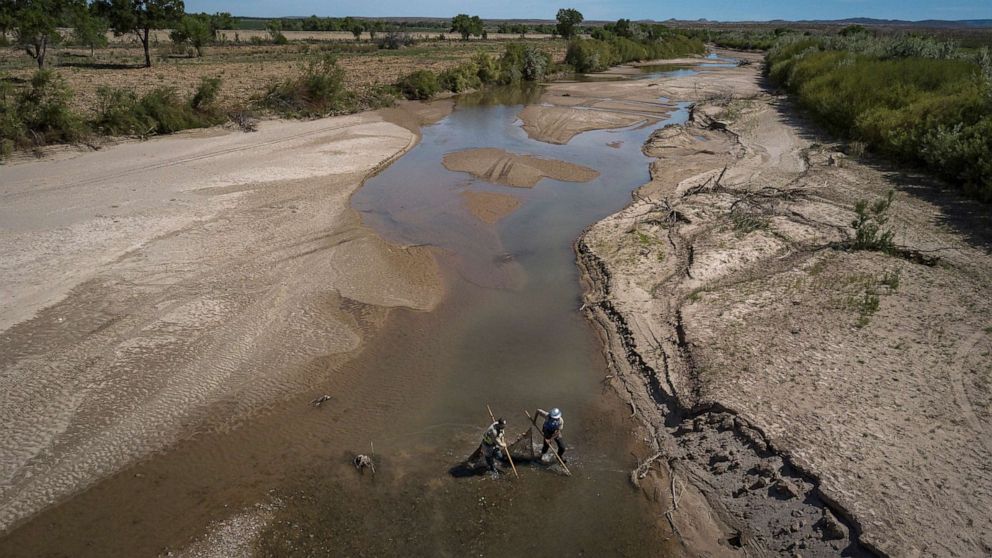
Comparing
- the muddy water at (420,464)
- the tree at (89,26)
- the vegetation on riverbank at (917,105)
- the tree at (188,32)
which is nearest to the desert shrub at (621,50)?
the vegetation on riverbank at (917,105)

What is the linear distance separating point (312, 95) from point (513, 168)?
59.1ft

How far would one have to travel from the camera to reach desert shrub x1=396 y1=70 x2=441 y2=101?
44406 millimetres

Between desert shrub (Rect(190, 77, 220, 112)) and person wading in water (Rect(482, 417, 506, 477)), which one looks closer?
person wading in water (Rect(482, 417, 506, 477))

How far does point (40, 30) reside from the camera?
125 ft

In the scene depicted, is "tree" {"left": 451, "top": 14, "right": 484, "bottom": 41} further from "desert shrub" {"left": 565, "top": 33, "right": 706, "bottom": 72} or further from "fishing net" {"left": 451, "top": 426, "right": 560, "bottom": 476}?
"fishing net" {"left": 451, "top": 426, "right": 560, "bottom": 476}

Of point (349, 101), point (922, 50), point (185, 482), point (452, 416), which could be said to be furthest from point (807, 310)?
point (349, 101)

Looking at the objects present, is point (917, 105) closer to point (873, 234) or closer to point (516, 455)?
point (873, 234)

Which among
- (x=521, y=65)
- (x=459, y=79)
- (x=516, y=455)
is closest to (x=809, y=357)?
(x=516, y=455)

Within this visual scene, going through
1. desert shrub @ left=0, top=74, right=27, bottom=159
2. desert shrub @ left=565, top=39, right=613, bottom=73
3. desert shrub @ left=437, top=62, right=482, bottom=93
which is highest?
desert shrub @ left=565, top=39, right=613, bottom=73

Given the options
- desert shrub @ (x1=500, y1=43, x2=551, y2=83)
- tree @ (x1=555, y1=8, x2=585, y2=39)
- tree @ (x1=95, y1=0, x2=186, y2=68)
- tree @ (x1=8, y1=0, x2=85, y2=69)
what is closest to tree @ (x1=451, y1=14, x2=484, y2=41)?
tree @ (x1=555, y1=8, x2=585, y2=39)

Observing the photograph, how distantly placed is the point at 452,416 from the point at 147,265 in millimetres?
9980

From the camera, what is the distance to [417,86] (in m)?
44.4

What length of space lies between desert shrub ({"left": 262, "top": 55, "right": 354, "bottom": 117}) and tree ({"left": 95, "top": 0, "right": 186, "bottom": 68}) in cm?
2038

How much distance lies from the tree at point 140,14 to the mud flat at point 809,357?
159 feet
